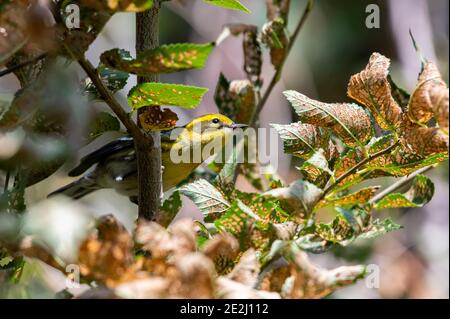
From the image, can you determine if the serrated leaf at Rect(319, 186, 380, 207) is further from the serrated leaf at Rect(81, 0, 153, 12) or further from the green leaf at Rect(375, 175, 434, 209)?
the serrated leaf at Rect(81, 0, 153, 12)

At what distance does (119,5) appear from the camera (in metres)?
0.72

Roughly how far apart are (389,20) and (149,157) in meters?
3.79

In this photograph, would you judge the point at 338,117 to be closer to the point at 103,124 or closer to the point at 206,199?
the point at 206,199

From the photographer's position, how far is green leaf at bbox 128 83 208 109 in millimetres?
814

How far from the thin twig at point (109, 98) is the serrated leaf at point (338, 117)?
22cm

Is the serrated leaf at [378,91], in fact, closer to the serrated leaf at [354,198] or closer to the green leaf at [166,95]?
the serrated leaf at [354,198]

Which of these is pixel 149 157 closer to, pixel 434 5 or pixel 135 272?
pixel 135 272

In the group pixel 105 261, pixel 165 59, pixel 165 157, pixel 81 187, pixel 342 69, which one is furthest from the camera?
pixel 342 69

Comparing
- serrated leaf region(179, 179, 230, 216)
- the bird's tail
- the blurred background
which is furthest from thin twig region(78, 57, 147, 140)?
the bird's tail

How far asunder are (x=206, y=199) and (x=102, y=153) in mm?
1812

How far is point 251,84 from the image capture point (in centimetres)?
Result: 145

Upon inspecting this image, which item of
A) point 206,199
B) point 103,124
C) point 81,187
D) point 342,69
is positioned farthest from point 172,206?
point 342,69

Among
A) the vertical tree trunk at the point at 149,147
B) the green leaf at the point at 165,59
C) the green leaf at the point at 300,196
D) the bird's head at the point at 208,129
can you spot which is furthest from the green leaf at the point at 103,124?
the bird's head at the point at 208,129

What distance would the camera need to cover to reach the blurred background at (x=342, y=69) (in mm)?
3477
